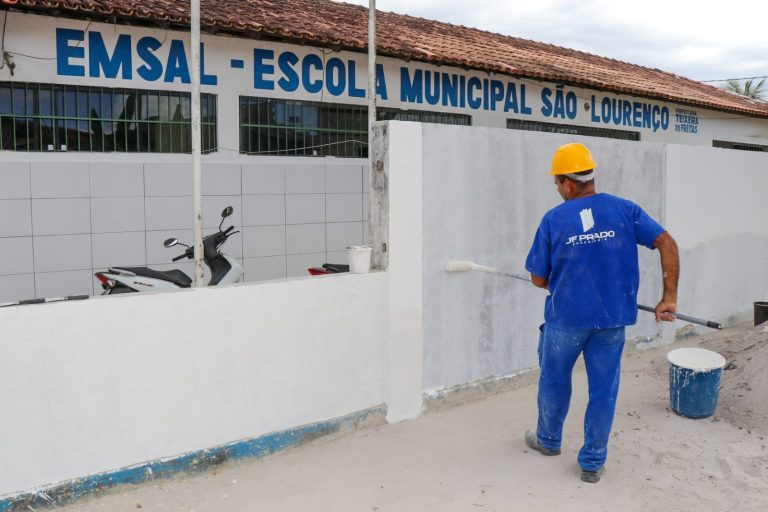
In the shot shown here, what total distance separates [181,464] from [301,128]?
16.1 ft

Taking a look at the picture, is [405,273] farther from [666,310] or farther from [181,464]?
[181,464]

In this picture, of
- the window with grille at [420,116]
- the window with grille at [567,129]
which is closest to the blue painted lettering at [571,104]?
the window with grille at [567,129]

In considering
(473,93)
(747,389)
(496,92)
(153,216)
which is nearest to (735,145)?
(496,92)

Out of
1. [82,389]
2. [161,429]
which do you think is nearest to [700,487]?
[161,429]

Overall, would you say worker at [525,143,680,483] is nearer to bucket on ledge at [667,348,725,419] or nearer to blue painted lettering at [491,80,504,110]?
bucket on ledge at [667,348,725,419]

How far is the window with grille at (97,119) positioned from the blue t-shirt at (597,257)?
4.45m

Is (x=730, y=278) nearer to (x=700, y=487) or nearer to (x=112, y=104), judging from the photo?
(x=700, y=487)

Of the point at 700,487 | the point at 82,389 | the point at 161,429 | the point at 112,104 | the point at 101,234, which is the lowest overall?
A: the point at 700,487

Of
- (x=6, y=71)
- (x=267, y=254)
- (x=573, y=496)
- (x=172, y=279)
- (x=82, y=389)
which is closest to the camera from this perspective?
(x=82, y=389)

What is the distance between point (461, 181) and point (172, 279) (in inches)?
94.9

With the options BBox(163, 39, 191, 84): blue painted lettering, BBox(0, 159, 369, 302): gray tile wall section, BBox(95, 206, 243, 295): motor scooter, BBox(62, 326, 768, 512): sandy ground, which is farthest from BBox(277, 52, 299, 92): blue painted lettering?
BBox(62, 326, 768, 512): sandy ground

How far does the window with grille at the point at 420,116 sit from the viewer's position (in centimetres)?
880

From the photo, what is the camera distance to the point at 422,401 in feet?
16.7

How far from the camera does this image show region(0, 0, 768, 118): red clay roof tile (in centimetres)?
661
